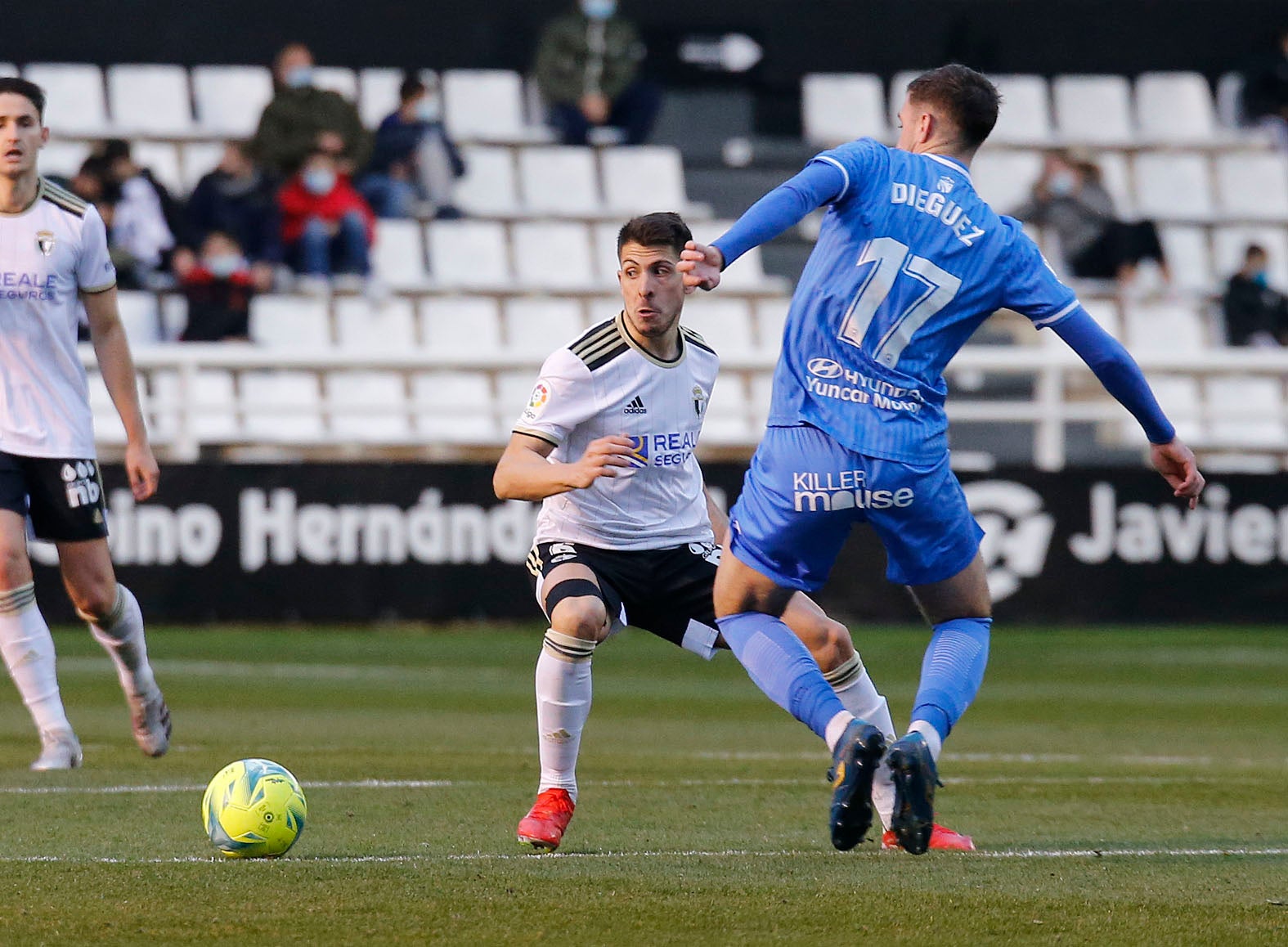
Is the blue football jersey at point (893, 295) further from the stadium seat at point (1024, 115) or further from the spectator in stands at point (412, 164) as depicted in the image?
the stadium seat at point (1024, 115)

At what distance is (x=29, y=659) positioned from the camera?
7742 millimetres

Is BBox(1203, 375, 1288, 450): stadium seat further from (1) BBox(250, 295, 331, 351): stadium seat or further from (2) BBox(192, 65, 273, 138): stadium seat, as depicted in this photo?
(2) BBox(192, 65, 273, 138): stadium seat

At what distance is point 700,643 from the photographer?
641 centimetres

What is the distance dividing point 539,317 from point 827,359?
41.7 feet

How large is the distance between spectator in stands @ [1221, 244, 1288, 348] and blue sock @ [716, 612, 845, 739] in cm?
1402

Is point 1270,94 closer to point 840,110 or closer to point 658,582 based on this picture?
point 840,110

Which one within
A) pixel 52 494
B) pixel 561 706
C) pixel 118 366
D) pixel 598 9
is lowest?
pixel 561 706

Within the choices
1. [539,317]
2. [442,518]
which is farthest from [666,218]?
[539,317]

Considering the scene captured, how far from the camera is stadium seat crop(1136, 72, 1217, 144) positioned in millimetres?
22375

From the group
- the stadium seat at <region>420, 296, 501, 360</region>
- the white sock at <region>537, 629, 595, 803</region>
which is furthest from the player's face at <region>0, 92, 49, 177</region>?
the stadium seat at <region>420, 296, 501, 360</region>

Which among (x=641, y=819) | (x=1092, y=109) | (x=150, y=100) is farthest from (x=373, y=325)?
(x=641, y=819)

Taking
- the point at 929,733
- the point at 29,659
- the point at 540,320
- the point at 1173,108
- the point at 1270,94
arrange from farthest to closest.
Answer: the point at 1173,108 < the point at 1270,94 < the point at 540,320 < the point at 29,659 < the point at 929,733

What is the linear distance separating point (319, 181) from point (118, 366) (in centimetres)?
963

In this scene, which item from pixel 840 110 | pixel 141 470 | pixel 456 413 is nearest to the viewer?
pixel 141 470
